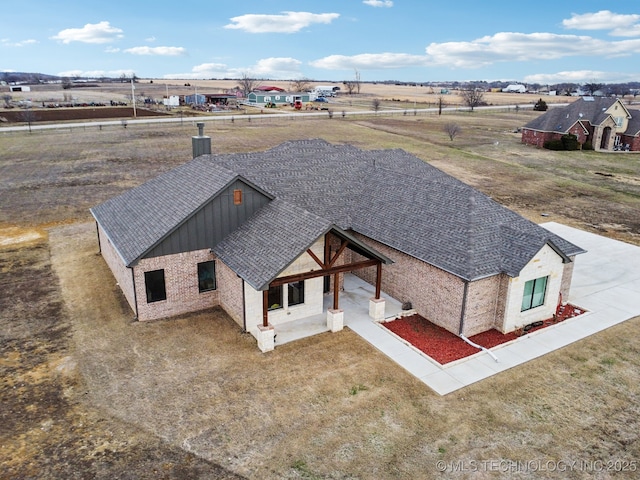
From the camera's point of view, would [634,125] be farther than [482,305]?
Yes

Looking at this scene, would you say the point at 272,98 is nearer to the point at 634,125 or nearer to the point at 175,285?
the point at 634,125

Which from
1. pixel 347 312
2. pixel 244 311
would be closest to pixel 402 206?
pixel 347 312

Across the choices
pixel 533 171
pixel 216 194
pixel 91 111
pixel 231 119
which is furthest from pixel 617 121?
pixel 91 111

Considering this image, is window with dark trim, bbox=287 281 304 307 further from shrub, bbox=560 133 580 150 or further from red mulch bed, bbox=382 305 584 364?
shrub, bbox=560 133 580 150

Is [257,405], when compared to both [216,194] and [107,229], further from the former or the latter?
[107,229]

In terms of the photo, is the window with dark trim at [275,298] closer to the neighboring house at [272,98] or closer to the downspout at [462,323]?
the downspout at [462,323]

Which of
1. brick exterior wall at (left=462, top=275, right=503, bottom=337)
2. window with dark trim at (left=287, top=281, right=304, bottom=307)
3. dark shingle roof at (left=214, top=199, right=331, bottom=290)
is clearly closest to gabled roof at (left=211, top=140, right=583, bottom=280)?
brick exterior wall at (left=462, top=275, right=503, bottom=337)
